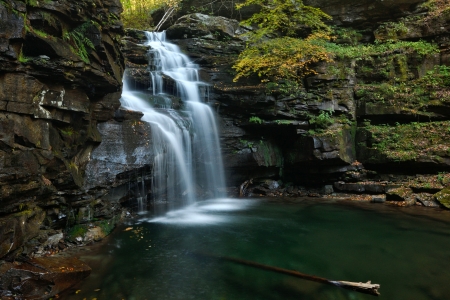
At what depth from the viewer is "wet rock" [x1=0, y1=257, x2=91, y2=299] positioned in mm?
4777

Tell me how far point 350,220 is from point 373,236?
1.57 meters

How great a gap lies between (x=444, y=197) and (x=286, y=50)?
8.64m

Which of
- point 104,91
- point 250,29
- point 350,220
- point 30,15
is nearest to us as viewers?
point 30,15

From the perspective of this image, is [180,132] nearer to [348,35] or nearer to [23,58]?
[23,58]

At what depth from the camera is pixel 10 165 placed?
5.36 m

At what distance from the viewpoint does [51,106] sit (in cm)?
682

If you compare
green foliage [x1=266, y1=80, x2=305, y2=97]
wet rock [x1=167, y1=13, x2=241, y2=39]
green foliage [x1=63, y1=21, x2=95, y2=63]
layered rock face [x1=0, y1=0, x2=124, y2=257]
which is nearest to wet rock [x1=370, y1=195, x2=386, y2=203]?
green foliage [x1=266, y1=80, x2=305, y2=97]

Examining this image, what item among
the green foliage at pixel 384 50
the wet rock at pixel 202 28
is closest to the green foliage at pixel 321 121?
the green foliage at pixel 384 50

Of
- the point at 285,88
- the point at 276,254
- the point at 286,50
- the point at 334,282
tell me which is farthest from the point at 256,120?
the point at 334,282

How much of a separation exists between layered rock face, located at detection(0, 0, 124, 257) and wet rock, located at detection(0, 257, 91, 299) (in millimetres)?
446

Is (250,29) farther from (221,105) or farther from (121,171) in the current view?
(121,171)

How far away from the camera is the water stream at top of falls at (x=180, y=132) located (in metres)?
11.0

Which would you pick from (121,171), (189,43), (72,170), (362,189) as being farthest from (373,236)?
(189,43)

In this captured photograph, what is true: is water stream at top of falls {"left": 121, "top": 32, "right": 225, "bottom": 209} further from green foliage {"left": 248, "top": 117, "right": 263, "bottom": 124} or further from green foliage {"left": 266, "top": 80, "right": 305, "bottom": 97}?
green foliage {"left": 266, "top": 80, "right": 305, "bottom": 97}
